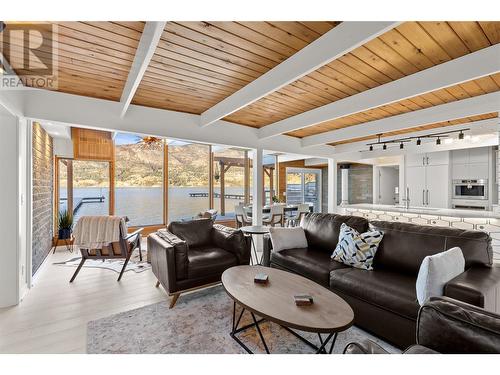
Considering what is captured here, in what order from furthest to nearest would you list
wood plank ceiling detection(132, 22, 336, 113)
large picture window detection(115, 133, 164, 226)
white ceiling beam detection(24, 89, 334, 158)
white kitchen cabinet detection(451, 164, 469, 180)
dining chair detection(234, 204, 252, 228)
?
large picture window detection(115, 133, 164, 226), dining chair detection(234, 204, 252, 228), white kitchen cabinet detection(451, 164, 469, 180), white ceiling beam detection(24, 89, 334, 158), wood plank ceiling detection(132, 22, 336, 113)

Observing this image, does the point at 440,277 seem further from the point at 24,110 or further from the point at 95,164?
the point at 95,164

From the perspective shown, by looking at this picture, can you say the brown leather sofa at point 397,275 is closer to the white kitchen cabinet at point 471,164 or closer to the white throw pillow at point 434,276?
the white throw pillow at point 434,276

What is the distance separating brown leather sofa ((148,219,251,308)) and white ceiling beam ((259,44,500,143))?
2.09m

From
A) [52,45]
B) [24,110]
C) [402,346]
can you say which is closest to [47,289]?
[24,110]

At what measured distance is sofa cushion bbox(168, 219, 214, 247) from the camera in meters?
3.37

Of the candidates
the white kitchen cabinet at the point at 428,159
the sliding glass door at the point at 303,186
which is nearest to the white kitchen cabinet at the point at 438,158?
the white kitchen cabinet at the point at 428,159

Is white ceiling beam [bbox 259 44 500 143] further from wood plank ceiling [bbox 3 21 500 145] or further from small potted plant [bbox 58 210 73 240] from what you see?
small potted plant [bbox 58 210 73 240]

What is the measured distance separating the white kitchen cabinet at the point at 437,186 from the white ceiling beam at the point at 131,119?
3912mm

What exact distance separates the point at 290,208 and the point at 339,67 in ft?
15.0

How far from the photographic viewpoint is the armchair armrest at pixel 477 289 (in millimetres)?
1580

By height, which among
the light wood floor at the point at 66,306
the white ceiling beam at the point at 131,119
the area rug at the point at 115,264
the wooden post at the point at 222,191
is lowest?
the area rug at the point at 115,264

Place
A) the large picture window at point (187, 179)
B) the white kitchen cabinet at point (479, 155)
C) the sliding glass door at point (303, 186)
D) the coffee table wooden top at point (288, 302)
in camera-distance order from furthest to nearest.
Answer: the sliding glass door at point (303, 186) < the large picture window at point (187, 179) < the white kitchen cabinet at point (479, 155) < the coffee table wooden top at point (288, 302)

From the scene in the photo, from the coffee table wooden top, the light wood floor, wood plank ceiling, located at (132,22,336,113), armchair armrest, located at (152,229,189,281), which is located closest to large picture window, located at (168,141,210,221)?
the light wood floor

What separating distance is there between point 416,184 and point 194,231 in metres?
5.40
